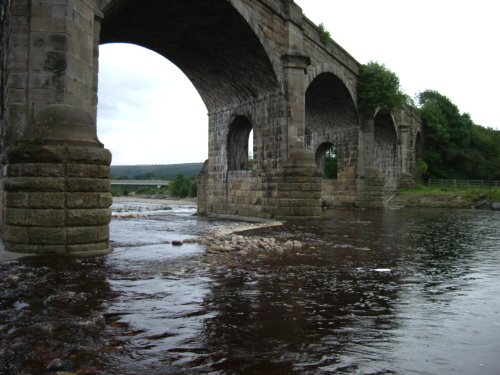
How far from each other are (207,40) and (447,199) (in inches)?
867

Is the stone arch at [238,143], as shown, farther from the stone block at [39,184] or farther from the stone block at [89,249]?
the stone block at [39,184]

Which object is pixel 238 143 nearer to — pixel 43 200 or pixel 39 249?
pixel 43 200

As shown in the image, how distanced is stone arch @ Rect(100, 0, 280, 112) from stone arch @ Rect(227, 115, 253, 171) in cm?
102

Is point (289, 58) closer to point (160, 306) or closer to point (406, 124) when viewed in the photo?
point (160, 306)

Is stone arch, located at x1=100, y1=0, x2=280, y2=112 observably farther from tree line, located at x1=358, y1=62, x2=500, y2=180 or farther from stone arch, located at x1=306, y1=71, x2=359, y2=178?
tree line, located at x1=358, y1=62, x2=500, y2=180

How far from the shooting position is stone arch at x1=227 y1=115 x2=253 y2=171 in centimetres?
2114

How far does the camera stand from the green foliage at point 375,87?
1071 inches

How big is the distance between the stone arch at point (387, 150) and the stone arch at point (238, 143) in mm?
18475

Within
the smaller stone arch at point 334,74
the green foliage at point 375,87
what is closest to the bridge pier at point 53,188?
the smaller stone arch at point 334,74

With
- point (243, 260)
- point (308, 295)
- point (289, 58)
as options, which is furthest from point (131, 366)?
point (289, 58)

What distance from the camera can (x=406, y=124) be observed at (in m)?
38.6

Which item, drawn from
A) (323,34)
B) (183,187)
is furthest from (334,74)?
(183,187)

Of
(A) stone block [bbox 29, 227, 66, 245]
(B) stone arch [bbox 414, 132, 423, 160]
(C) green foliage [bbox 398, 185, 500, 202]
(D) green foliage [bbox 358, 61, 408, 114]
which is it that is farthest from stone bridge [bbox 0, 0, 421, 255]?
(B) stone arch [bbox 414, 132, 423, 160]

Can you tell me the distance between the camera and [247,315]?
4.32 metres
